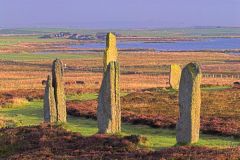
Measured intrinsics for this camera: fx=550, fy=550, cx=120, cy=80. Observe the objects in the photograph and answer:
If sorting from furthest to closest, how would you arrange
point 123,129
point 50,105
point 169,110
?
1. point 169,110
2. point 50,105
3. point 123,129

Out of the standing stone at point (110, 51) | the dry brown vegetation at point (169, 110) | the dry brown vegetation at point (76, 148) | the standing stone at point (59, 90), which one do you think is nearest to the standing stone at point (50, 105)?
the standing stone at point (59, 90)

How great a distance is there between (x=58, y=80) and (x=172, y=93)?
702 inches

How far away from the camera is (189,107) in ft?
77.1

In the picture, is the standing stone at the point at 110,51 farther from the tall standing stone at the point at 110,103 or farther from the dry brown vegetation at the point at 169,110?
the tall standing stone at the point at 110,103

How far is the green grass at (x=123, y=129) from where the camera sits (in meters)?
25.0

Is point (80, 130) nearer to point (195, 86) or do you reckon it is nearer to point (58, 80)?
point (58, 80)

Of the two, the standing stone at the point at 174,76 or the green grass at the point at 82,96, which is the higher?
the standing stone at the point at 174,76

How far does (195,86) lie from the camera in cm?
2378

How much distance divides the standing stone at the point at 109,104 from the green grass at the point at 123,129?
4.28 feet

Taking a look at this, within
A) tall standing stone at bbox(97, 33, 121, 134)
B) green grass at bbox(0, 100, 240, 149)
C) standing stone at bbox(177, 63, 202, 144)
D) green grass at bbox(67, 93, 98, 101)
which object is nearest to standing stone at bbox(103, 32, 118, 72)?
green grass at bbox(0, 100, 240, 149)

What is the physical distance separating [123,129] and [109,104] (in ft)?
11.0

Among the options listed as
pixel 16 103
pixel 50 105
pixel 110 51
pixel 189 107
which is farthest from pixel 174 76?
pixel 189 107

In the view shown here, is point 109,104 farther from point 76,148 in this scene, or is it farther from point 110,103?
point 76,148

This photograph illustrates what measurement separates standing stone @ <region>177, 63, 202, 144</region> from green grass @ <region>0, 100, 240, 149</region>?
74 cm
